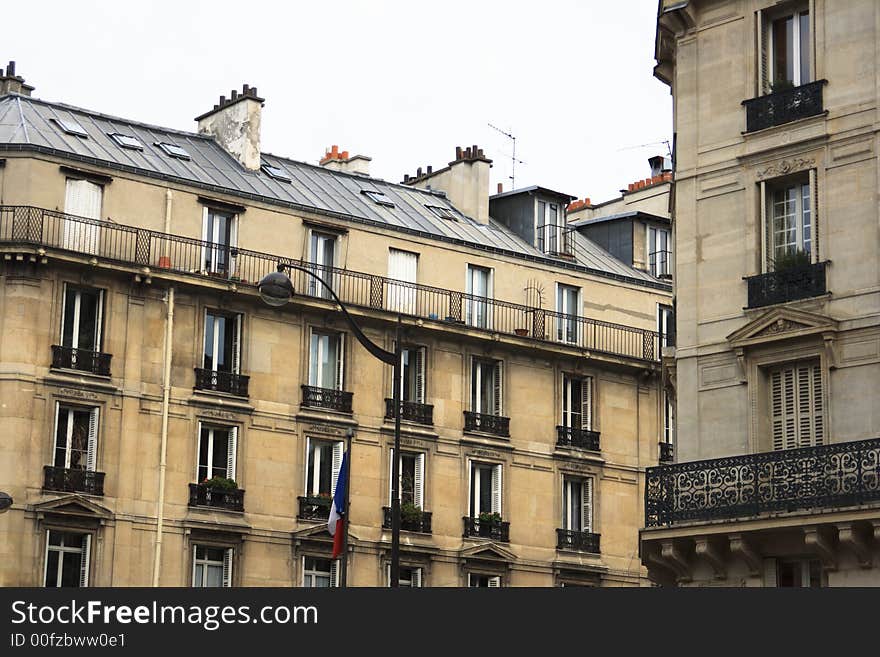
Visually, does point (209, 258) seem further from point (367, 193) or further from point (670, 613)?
point (670, 613)

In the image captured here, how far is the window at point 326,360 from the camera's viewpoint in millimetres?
45062

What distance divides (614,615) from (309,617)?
2.29m

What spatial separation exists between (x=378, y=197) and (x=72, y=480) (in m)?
13.2

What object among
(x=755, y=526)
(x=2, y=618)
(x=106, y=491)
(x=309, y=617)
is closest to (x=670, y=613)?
(x=309, y=617)

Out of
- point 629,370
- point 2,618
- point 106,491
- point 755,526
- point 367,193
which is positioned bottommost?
point 2,618

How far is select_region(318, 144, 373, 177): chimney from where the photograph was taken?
2103 inches

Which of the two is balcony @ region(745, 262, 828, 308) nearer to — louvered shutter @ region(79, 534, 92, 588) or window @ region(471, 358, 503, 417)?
louvered shutter @ region(79, 534, 92, 588)

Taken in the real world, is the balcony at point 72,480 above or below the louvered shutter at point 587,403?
below

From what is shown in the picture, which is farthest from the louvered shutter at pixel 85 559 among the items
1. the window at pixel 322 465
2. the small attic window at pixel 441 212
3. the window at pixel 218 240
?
the small attic window at pixel 441 212

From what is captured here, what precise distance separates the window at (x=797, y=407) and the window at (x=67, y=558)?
18.7m

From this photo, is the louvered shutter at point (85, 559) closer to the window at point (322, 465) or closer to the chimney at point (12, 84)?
the window at point (322, 465)

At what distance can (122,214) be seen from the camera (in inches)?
1678

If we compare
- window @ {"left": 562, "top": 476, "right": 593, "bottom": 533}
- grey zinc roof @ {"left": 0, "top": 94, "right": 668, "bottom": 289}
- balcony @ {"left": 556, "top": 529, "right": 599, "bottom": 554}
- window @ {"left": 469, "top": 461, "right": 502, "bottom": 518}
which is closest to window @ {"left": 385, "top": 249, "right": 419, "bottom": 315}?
grey zinc roof @ {"left": 0, "top": 94, "right": 668, "bottom": 289}

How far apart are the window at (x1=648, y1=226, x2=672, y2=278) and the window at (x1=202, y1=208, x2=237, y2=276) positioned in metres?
14.5
